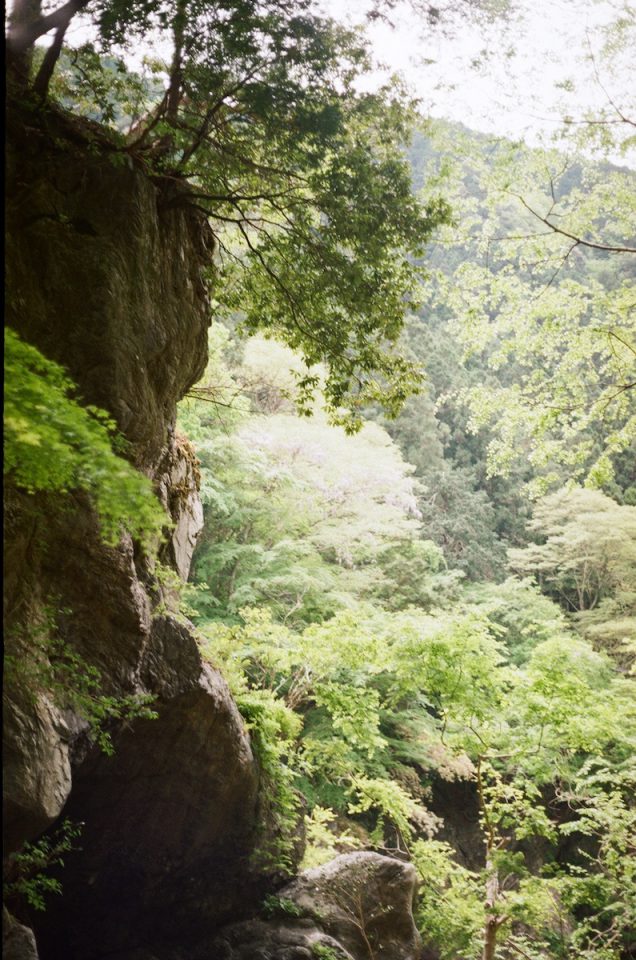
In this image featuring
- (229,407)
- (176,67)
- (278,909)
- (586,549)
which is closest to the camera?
(176,67)

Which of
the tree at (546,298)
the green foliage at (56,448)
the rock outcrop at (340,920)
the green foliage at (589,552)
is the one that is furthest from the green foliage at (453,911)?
the green foliage at (589,552)

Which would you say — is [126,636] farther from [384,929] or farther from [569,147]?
[569,147]

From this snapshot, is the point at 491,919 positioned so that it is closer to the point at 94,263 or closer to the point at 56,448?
the point at 56,448

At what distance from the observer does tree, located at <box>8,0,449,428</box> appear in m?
4.40

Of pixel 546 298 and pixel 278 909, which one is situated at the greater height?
pixel 546 298

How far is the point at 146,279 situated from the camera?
489 cm

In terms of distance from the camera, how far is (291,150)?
200 inches

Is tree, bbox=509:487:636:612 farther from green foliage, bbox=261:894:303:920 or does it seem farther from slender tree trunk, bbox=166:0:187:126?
slender tree trunk, bbox=166:0:187:126

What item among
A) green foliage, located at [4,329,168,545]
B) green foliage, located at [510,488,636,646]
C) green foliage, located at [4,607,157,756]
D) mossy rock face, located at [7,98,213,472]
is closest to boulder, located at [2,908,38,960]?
green foliage, located at [4,607,157,756]

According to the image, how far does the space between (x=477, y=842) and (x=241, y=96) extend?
16.0 metres

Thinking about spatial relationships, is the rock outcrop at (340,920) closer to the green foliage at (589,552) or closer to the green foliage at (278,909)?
the green foliage at (278,909)

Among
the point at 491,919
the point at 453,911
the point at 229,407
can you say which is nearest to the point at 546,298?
the point at 229,407

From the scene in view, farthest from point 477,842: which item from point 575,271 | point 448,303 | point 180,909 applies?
point 575,271

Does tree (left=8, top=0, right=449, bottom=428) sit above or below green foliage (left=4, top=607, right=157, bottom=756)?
above
